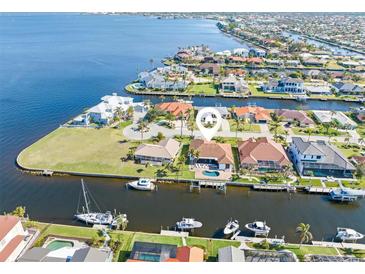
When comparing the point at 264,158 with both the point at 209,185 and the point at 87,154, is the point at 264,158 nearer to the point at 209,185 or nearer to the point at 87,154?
the point at 209,185

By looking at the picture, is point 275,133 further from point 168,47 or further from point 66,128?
point 168,47

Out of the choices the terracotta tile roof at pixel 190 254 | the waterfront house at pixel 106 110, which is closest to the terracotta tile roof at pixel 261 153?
the terracotta tile roof at pixel 190 254

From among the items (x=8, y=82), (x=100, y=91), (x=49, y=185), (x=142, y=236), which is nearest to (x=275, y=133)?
(x=142, y=236)

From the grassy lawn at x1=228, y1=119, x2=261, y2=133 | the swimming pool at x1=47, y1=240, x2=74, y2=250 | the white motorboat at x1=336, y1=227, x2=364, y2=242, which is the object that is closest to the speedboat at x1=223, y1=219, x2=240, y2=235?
the white motorboat at x1=336, y1=227, x2=364, y2=242

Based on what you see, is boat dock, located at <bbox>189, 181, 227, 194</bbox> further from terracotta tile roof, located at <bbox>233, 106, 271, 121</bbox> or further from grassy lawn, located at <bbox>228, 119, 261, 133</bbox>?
terracotta tile roof, located at <bbox>233, 106, 271, 121</bbox>

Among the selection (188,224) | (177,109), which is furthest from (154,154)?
(177,109)

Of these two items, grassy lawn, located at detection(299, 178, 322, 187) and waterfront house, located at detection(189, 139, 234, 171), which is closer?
grassy lawn, located at detection(299, 178, 322, 187)
